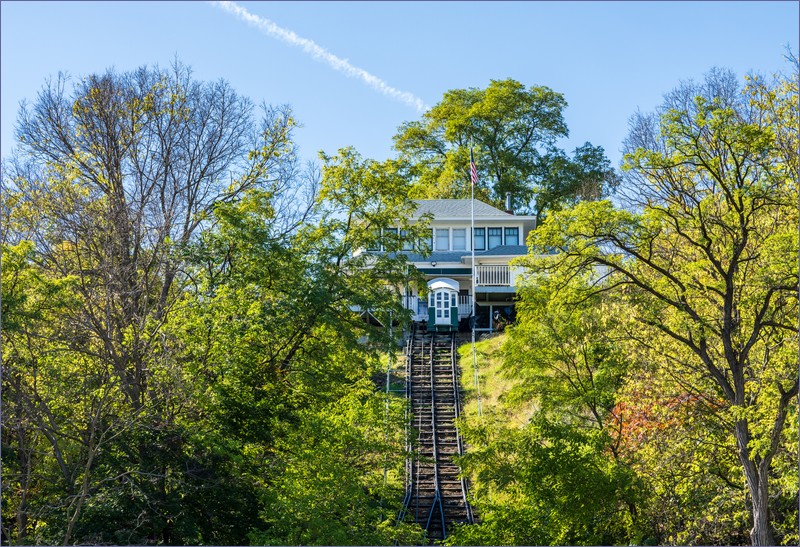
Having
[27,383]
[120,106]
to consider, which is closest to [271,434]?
[27,383]

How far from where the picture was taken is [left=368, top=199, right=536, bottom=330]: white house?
4834 cm

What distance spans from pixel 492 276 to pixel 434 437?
58.4 ft

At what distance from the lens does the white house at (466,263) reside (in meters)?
48.3

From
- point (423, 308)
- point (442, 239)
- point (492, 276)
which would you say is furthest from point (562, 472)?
point (442, 239)

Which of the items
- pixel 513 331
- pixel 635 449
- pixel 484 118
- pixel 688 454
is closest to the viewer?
pixel 688 454

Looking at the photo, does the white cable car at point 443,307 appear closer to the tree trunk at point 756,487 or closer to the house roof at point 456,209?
the house roof at point 456,209

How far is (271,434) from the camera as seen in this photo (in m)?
21.0

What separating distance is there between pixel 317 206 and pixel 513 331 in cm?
625

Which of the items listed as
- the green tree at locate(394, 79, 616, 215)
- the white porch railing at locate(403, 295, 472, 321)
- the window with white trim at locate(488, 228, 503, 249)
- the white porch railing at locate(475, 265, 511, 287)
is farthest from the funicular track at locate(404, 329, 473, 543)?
the green tree at locate(394, 79, 616, 215)

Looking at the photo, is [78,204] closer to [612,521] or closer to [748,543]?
[612,521]

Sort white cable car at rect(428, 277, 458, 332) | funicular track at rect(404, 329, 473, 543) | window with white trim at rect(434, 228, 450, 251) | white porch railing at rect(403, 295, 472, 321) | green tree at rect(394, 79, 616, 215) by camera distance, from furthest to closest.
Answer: green tree at rect(394, 79, 616, 215) < window with white trim at rect(434, 228, 450, 251) < white porch railing at rect(403, 295, 472, 321) < white cable car at rect(428, 277, 458, 332) < funicular track at rect(404, 329, 473, 543)

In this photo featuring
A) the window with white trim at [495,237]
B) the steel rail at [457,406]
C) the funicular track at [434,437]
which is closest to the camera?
the funicular track at [434,437]

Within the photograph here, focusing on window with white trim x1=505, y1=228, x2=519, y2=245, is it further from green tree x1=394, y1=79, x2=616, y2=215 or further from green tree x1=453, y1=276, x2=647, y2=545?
green tree x1=453, y1=276, x2=647, y2=545

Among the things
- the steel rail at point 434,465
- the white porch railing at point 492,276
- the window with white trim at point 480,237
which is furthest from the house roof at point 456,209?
the steel rail at point 434,465
